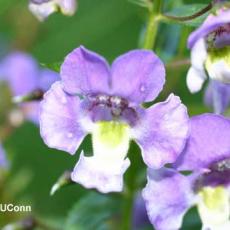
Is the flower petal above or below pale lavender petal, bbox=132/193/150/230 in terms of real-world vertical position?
above

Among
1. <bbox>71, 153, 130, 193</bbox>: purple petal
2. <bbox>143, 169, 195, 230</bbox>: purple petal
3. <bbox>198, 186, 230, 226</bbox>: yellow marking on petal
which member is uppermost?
<bbox>71, 153, 130, 193</bbox>: purple petal

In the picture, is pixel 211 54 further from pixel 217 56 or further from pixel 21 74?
pixel 21 74

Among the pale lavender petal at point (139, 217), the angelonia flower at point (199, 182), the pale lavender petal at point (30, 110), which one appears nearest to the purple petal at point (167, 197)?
the angelonia flower at point (199, 182)

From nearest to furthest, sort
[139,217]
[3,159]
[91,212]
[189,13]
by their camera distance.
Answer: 1. [189,13]
2. [91,212]
3. [3,159]
4. [139,217]

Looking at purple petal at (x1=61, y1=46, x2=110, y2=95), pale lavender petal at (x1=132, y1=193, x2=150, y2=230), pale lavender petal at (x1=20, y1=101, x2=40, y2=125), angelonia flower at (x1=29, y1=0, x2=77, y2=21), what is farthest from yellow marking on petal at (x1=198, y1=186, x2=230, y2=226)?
pale lavender petal at (x1=20, y1=101, x2=40, y2=125)

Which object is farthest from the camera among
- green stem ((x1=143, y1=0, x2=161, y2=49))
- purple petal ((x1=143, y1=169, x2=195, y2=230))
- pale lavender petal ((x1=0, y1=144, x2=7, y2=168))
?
pale lavender petal ((x1=0, y1=144, x2=7, y2=168))

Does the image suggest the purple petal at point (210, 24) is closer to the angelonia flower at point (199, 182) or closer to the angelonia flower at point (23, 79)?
the angelonia flower at point (199, 182)

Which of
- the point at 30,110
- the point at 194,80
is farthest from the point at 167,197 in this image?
the point at 30,110

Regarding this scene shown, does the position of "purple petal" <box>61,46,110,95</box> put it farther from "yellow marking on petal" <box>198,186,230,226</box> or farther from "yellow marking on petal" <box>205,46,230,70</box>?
"yellow marking on petal" <box>198,186,230,226</box>
